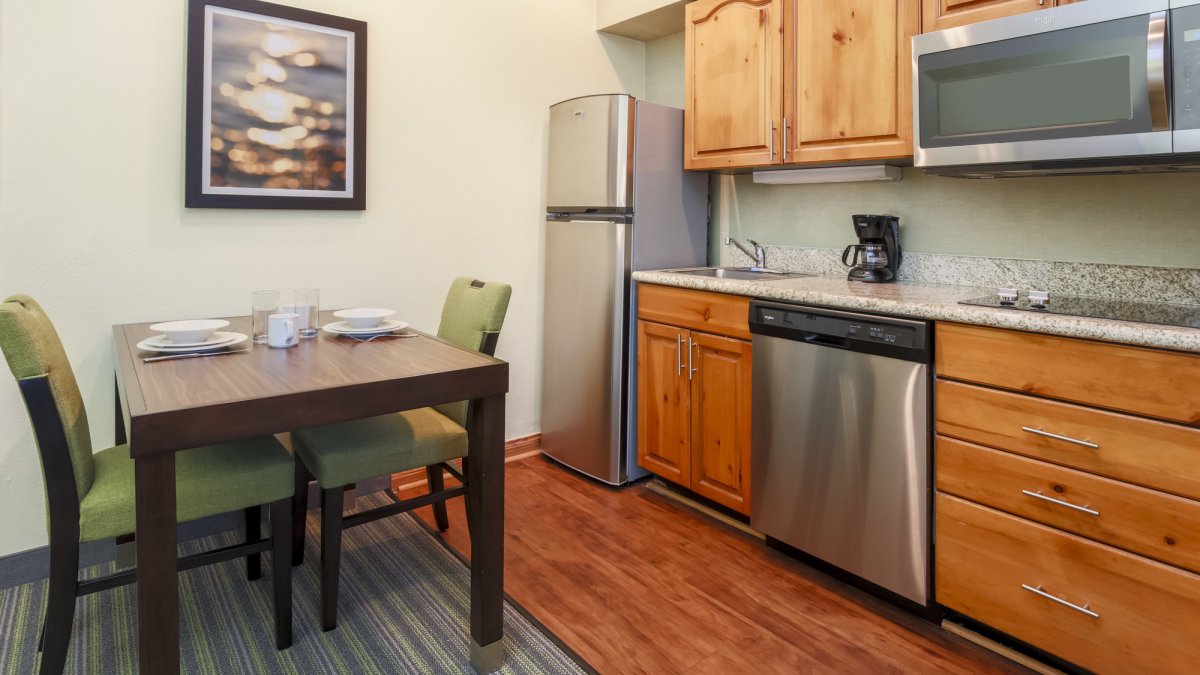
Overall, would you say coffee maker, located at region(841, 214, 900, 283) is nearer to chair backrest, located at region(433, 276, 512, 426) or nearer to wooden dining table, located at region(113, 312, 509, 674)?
chair backrest, located at region(433, 276, 512, 426)

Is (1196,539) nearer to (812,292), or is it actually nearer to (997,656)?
(997,656)

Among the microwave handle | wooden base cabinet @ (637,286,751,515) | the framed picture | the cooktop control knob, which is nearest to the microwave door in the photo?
the microwave handle

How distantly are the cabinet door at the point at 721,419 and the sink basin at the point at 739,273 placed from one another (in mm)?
439

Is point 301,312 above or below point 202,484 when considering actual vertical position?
above

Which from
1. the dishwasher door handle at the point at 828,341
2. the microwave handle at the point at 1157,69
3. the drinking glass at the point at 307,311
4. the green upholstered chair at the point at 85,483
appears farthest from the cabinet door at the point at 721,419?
the green upholstered chair at the point at 85,483

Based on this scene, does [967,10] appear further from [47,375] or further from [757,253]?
[47,375]

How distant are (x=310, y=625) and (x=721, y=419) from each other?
1.51 metres

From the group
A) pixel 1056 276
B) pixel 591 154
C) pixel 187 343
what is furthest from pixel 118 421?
pixel 1056 276

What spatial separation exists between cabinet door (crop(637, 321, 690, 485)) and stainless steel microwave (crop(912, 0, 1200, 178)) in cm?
114

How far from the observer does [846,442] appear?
2076 mm

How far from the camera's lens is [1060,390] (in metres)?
1.63

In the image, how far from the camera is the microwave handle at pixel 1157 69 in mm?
1580

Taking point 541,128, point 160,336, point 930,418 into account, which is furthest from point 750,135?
point 160,336

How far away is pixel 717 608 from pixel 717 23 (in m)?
2.22
